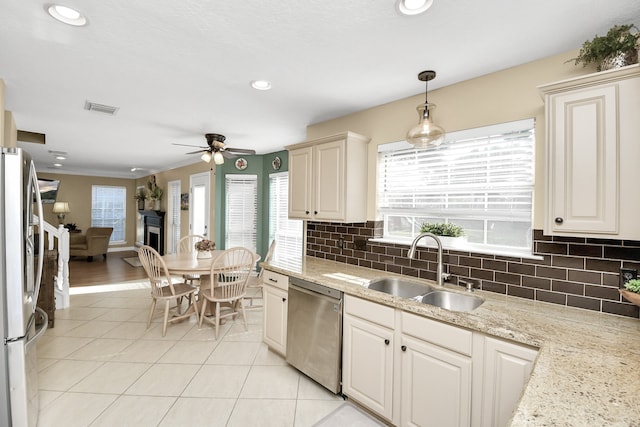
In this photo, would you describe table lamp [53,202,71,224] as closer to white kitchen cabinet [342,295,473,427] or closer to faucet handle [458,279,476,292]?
white kitchen cabinet [342,295,473,427]

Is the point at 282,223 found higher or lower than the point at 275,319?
higher

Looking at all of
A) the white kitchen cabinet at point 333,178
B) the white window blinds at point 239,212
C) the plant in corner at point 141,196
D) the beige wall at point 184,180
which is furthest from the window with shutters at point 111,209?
the white kitchen cabinet at point 333,178

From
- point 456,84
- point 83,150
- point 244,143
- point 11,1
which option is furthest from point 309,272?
point 83,150

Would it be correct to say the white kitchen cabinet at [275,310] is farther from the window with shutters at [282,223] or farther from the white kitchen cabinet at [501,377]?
the window with shutters at [282,223]

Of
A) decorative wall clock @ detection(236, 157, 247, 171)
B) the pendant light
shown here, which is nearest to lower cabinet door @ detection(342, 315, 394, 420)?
the pendant light

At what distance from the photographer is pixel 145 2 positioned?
4.77 feet

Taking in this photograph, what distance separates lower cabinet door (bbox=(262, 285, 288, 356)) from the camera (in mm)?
2684

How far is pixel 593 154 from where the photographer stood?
1499mm

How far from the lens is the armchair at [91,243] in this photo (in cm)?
738

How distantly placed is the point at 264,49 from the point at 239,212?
395 cm

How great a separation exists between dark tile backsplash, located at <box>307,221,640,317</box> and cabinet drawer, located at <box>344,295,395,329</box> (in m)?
0.68

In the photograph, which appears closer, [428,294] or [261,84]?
[428,294]

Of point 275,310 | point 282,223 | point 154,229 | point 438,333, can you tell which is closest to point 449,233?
point 438,333

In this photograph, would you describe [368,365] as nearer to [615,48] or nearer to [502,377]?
[502,377]
